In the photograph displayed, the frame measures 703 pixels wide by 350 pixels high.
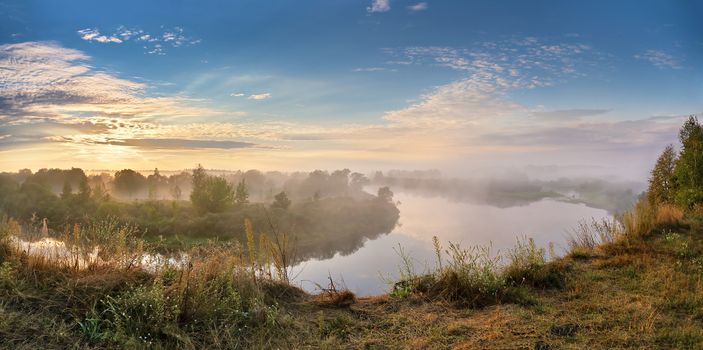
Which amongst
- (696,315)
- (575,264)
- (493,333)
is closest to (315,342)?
(493,333)

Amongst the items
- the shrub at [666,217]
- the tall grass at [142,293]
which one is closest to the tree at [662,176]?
the shrub at [666,217]

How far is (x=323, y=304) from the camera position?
612cm

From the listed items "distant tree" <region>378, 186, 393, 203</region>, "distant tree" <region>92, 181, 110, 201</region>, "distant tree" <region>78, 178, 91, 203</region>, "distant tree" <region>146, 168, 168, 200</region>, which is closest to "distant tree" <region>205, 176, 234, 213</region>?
"distant tree" <region>92, 181, 110, 201</region>

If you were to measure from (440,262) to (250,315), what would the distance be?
127 inches

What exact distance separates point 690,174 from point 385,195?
6744 cm

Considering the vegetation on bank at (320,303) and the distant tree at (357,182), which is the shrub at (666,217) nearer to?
the vegetation on bank at (320,303)

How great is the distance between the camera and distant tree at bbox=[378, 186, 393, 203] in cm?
8245

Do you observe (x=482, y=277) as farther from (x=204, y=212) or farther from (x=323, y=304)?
(x=204, y=212)

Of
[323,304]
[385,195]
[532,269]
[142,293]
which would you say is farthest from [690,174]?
[385,195]

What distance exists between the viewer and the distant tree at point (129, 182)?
250 feet

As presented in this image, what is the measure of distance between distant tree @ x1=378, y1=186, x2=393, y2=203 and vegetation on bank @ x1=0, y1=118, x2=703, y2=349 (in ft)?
245

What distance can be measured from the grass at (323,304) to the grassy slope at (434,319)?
2 cm

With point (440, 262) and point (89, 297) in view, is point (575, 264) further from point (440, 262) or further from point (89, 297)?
point (89, 297)

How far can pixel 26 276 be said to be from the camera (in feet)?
17.0
